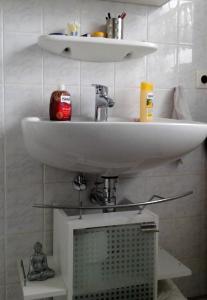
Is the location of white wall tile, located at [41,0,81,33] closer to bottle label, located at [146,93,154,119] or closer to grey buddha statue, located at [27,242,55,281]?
bottle label, located at [146,93,154,119]

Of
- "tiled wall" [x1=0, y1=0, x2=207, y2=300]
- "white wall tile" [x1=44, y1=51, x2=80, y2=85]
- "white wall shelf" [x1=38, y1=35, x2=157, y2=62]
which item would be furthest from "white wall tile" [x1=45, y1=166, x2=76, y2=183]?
"white wall shelf" [x1=38, y1=35, x2=157, y2=62]

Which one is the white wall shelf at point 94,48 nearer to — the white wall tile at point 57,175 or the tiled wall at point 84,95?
the tiled wall at point 84,95

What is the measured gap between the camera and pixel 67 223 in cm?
137

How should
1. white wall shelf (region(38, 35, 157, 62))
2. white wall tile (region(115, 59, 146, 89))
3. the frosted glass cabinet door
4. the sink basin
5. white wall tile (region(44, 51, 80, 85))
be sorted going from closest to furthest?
1. the sink basin
2. the frosted glass cabinet door
3. white wall shelf (region(38, 35, 157, 62))
4. white wall tile (region(44, 51, 80, 85))
5. white wall tile (region(115, 59, 146, 89))

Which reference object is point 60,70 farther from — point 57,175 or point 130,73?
point 57,175

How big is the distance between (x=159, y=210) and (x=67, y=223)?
617 millimetres

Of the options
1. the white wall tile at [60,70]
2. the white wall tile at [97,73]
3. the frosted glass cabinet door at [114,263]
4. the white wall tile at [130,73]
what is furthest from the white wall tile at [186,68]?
the frosted glass cabinet door at [114,263]

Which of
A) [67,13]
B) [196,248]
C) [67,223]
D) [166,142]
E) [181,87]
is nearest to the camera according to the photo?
[166,142]

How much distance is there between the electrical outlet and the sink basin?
22.7 inches

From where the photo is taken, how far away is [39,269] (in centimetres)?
142

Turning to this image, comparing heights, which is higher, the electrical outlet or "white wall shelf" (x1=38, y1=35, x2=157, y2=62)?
"white wall shelf" (x1=38, y1=35, x2=157, y2=62)

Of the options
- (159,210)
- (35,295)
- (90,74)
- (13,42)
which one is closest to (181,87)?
(90,74)

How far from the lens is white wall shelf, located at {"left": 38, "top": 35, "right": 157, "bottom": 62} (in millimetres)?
1477

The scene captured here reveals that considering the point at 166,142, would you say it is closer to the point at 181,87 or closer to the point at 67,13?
the point at 181,87
